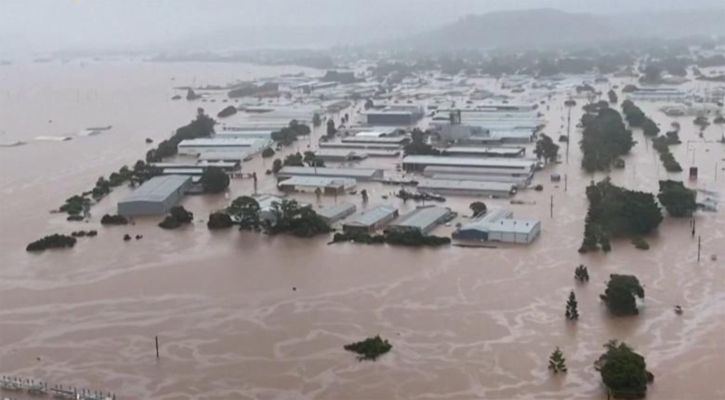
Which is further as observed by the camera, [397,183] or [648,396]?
[397,183]

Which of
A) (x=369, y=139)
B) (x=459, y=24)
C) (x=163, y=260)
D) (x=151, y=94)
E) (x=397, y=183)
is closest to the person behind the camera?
(x=163, y=260)

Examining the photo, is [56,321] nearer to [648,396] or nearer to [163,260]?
[163,260]

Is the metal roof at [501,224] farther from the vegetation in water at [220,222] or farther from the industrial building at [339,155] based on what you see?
the industrial building at [339,155]

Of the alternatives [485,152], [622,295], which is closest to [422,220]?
[622,295]

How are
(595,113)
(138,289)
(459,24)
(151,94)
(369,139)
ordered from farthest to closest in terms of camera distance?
(459,24)
(151,94)
(595,113)
(369,139)
(138,289)

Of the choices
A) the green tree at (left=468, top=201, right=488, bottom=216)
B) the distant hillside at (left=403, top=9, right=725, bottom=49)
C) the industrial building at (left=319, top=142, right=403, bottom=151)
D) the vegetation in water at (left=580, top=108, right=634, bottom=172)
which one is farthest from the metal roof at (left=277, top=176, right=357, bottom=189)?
the distant hillside at (left=403, top=9, right=725, bottom=49)

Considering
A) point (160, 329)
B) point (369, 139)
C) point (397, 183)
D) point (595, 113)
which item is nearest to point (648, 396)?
point (160, 329)

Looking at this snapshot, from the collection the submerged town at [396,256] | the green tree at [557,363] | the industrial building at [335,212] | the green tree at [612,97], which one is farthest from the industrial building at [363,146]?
the green tree at [557,363]
